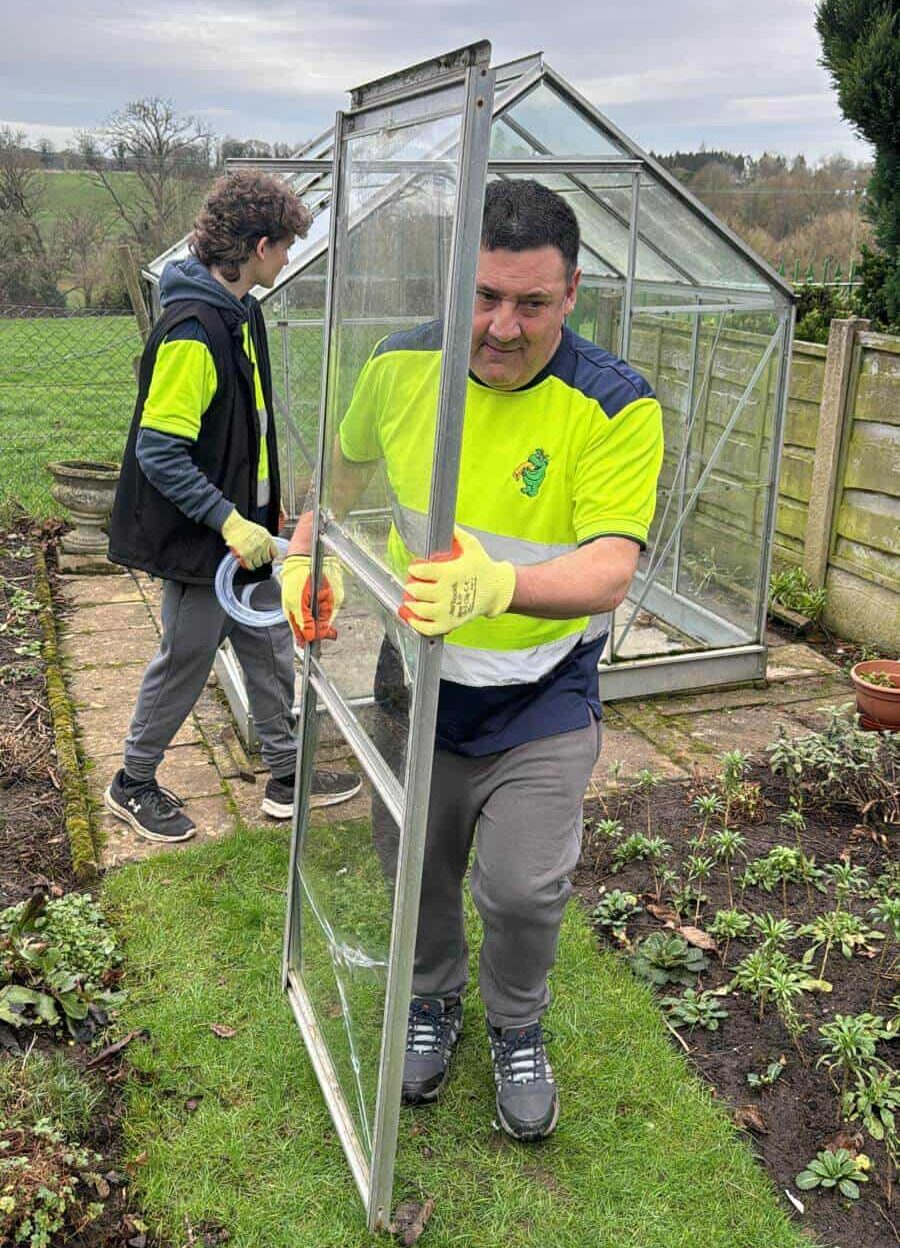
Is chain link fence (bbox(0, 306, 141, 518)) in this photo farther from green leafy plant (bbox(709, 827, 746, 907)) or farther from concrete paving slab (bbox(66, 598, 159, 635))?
green leafy plant (bbox(709, 827, 746, 907))

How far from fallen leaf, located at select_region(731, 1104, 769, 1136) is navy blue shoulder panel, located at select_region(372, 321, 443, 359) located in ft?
6.55

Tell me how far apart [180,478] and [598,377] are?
1618 mm

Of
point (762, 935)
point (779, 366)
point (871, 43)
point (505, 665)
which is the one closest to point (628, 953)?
point (762, 935)

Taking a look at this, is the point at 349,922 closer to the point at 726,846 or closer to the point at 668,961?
the point at 668,961

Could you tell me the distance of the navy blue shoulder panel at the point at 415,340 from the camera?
1846mm

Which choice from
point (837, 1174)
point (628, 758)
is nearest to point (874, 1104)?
point (837, 1174)

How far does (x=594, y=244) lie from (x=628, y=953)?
11.1ft

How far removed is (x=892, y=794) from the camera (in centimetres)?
416

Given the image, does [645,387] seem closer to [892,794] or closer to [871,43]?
[892,794]

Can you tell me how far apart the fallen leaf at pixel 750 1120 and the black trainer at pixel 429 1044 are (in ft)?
2.32

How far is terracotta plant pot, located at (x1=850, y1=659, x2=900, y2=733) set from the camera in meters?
4.83

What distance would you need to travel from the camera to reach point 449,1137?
2.69 meters

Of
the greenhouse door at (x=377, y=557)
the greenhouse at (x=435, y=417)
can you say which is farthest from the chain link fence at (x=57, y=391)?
the greenhouse door at (x=377, y=557)

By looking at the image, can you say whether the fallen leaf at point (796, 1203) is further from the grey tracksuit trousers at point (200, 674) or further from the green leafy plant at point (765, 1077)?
the grey tracksuit trousers at point (200, 674)
